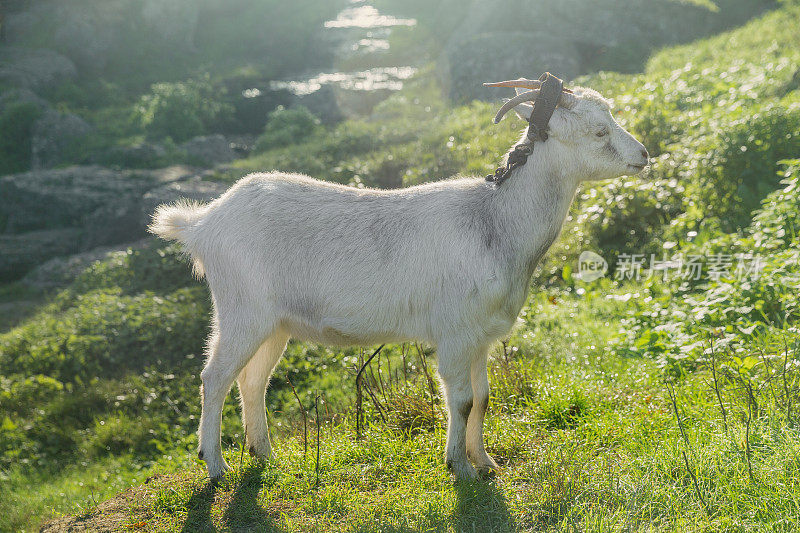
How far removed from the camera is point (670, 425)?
476 cm

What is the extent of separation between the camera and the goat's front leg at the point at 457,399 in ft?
14.5

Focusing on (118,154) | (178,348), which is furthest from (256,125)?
(178,348)

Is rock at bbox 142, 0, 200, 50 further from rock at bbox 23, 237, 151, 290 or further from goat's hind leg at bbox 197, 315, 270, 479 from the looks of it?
goat's hind leg at bbox 197, 315, 270, 479

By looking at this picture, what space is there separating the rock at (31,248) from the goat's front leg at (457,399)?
970cm

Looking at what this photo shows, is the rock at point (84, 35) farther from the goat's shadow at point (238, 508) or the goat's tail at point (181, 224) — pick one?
the goat's shadow at point (238, 508)

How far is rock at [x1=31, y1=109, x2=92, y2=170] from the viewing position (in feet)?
52.2

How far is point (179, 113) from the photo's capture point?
55.8 feet

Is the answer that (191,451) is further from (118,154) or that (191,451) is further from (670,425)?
(118,154)

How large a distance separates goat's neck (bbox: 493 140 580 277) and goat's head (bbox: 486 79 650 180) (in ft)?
0.33

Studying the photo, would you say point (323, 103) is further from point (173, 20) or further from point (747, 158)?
point (747, 158)

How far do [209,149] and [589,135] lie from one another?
→ 12.9m

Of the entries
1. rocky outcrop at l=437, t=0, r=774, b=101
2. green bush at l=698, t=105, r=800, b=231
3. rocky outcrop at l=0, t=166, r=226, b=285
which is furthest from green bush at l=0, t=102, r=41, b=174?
green bush at l=698, t=105, r=800, b=231

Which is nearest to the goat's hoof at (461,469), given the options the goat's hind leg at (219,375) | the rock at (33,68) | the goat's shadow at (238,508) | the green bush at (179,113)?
the goat's shadow at (238,508)

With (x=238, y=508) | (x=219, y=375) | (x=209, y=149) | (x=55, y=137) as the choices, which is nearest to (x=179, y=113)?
(x=209, y=149)
